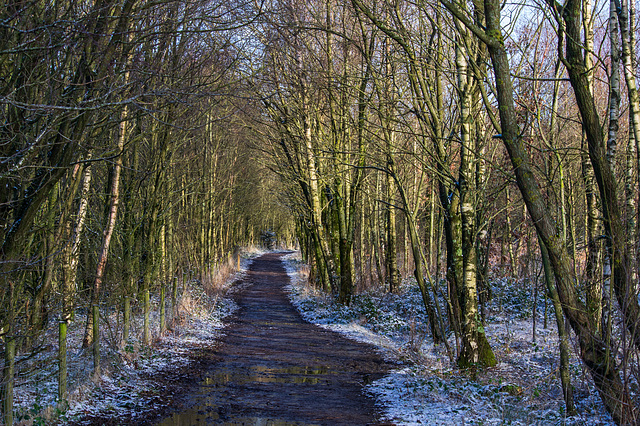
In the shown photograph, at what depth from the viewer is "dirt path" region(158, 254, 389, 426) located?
21.5 feet

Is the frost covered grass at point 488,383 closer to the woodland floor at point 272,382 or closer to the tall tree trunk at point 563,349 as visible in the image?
the tall tree trunk at point 563,349

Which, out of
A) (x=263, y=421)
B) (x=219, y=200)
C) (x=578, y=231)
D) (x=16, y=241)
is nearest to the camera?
(x=16, y=241)

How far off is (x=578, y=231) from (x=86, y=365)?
16.0 meters

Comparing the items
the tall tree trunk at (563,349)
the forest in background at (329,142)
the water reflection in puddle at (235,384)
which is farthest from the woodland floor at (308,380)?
the forest in background at (329,142)

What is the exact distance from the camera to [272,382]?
27.4 ft

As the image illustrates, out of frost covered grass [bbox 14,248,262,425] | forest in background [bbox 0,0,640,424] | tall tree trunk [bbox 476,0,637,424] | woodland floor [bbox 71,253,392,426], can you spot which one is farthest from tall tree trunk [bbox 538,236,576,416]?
frost covered grass [bbox 14,248,262,425]

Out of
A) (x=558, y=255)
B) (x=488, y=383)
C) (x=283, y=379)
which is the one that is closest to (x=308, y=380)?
(x=283, y=379)

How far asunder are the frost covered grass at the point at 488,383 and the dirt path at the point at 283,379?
0.46 m

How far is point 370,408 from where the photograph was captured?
7.07 meters

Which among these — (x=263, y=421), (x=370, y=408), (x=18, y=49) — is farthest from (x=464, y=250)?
(x=18, y=49)

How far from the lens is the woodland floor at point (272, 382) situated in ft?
21.2

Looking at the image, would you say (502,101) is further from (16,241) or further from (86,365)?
(86,365)

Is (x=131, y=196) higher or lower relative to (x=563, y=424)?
higher

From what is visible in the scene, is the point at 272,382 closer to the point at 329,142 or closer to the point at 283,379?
the point at 283,379
